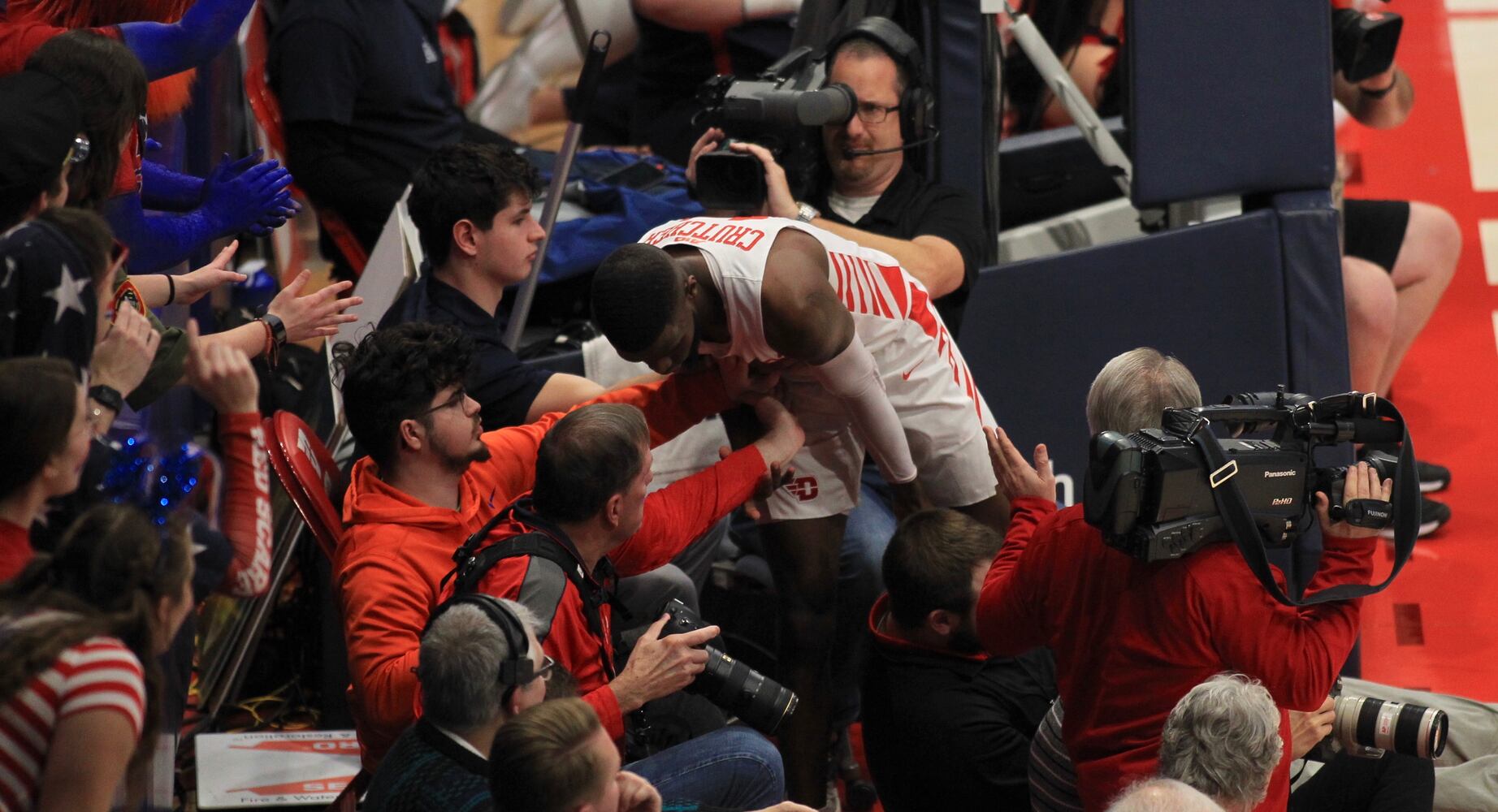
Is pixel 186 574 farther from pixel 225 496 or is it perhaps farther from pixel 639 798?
pixel 639 798

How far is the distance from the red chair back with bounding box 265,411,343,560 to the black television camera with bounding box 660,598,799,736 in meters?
0.72

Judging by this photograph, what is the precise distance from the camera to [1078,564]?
9.04 feet

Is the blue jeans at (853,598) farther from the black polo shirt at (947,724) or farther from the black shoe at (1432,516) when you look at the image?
the black shoe at (1432,516)

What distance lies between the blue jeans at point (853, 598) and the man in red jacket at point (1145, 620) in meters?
1.01

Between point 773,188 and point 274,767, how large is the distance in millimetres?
1711

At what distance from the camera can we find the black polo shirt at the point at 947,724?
320 centimetres

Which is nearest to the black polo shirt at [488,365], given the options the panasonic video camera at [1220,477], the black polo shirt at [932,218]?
the black polo shirt at [932,218]

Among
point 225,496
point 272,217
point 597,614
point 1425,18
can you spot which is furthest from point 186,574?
point 1425,18

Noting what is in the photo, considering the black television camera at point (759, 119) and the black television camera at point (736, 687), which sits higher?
the black television camera at point (759, 119)

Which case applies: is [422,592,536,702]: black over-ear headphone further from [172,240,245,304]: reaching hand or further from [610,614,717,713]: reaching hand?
[172,240,245,304]: reaching hand

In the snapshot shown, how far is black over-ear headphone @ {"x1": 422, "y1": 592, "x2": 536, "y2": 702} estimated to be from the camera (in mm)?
2318

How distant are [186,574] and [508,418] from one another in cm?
152

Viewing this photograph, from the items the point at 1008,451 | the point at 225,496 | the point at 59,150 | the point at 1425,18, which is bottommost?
the point at 1425,18

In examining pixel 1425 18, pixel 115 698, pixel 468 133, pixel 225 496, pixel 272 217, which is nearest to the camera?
pixel 115 698
